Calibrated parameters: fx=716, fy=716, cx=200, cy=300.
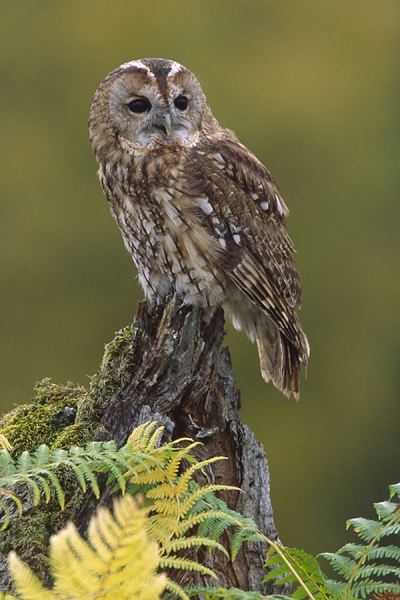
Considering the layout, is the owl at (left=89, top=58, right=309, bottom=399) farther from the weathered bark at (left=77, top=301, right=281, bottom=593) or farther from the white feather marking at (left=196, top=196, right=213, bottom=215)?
the weathered bark at (left=77, top=301, right=281, bottom=593)

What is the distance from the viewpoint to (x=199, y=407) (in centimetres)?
209

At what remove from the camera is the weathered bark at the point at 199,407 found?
1.82 m

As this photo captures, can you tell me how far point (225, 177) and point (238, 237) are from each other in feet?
0.77

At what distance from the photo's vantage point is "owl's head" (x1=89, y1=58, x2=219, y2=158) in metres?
2.60

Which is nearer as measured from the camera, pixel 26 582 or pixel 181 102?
pixel 26 582

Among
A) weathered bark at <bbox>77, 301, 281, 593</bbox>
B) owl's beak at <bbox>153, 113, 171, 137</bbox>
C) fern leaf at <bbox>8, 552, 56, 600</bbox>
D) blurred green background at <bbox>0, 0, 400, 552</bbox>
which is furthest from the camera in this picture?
blurred green background at <bbox>0, 0, 400, 552</bbox>

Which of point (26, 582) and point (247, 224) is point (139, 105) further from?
point (26, 582)

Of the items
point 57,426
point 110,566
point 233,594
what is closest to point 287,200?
point 57,426

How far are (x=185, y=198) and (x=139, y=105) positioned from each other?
41 centimetres

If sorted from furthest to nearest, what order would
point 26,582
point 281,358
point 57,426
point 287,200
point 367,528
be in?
point 287,200 → point 281,358 → point 57,426 → point 367,528 → point 26,582

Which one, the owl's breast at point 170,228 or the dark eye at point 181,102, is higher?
the dark eye at point 181,102

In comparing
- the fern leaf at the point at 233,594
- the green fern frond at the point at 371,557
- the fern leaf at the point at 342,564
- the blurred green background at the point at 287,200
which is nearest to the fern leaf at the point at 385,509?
the green fern frond at the point at 371,557

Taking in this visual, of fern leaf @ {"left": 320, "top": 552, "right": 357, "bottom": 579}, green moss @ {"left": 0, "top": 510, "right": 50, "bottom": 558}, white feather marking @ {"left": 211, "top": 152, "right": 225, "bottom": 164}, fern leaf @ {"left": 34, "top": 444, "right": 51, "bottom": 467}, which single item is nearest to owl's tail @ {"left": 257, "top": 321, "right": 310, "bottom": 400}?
white feather marking @ {"left": 211, "top": 152, "right": 225, "bottom": 164}

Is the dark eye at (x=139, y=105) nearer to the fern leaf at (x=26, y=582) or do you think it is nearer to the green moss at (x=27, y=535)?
the green moss at (x=27, y=535)
